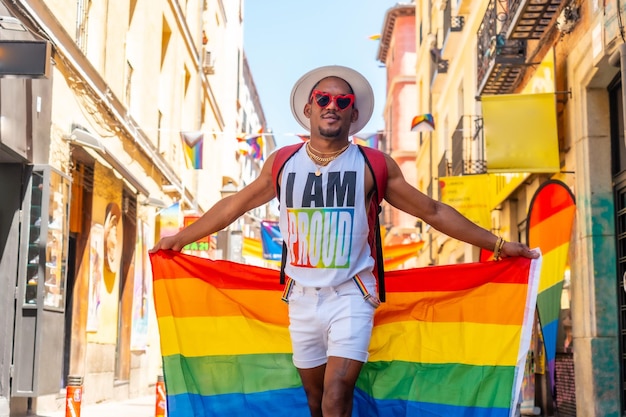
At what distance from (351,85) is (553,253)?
8042mm

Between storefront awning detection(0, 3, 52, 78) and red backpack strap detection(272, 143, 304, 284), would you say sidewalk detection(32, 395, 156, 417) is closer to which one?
storefront awning detection(0, 3, 52, 78)

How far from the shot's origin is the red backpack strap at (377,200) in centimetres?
508

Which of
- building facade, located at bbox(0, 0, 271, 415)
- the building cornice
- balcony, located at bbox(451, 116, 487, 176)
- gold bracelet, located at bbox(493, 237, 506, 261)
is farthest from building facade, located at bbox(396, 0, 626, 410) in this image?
the building cornice

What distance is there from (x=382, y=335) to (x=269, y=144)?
71568mm

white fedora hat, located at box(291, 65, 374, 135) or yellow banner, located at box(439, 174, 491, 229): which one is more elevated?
yellow banner, located at box(439, 174, 491, 229)

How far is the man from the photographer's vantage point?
4.85 m

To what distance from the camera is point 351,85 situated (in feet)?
17.4

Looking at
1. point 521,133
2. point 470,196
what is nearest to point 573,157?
point 521,133

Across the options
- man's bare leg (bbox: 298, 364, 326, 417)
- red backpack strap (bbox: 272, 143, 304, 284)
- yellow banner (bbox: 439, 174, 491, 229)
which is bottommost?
man's bare leg (bbox: 298, 364, 326, 417)

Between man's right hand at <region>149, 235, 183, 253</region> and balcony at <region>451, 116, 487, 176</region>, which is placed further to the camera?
balcony at <region>451, 116, 487, 176</region>

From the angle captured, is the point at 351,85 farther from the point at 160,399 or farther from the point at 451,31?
the point at 451,31

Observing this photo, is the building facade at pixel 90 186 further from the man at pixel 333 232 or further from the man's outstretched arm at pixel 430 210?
the man's outstretched arm at pixel 430 210

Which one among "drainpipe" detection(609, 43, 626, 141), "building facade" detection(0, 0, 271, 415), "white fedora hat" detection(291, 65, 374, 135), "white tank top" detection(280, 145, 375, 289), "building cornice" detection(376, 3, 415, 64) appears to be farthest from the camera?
"building cornice" detection(376, 3, 415, 64)

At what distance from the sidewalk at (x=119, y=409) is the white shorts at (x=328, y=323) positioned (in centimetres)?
815
